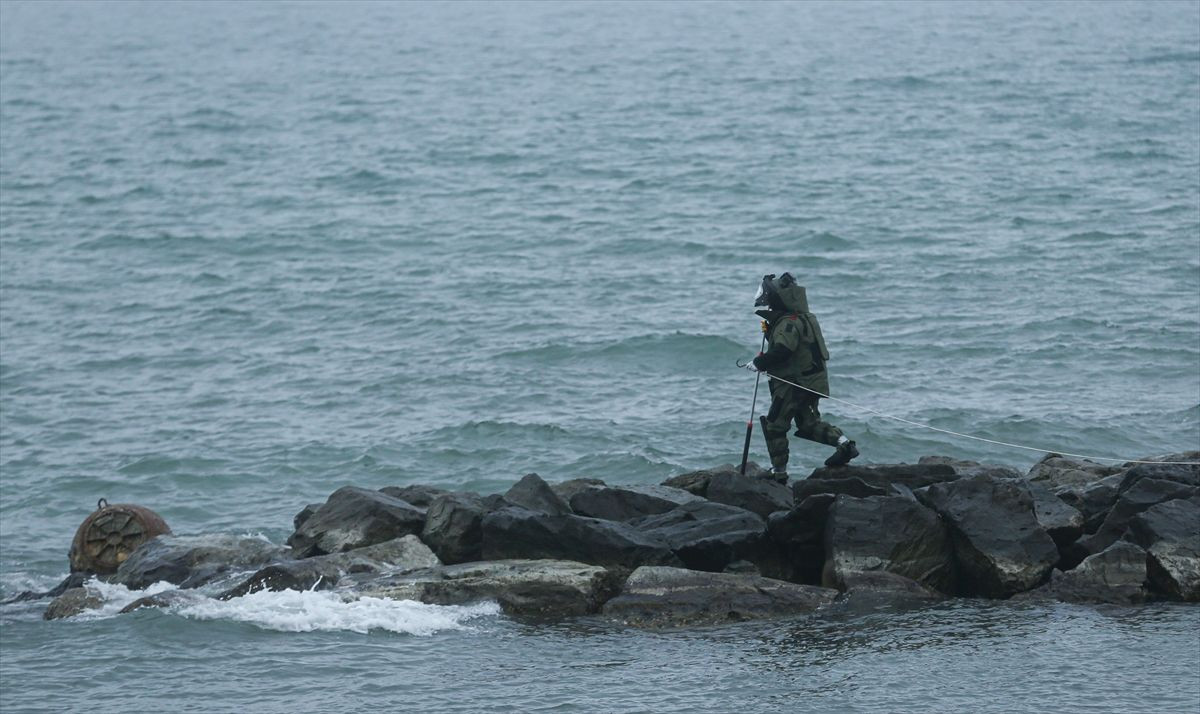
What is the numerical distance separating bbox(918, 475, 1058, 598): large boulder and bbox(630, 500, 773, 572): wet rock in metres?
1.71

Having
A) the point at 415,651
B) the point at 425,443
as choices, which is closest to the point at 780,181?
the point at 425,443

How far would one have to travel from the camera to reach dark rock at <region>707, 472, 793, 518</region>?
16000mm

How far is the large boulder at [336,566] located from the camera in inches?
594

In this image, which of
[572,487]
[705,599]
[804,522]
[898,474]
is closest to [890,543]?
[804,522]

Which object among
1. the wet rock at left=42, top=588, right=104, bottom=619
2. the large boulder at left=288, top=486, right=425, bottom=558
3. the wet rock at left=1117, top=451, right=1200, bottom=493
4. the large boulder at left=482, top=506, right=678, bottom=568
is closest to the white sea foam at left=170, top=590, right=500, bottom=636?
the large boulder at left=482, top=506, right=678, bottom=568

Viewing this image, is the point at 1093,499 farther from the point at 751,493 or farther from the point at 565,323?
the point at 565,323

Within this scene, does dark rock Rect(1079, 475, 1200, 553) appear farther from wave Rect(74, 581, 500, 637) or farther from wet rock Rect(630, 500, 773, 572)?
wave Rect(74, 581, 500, 637)

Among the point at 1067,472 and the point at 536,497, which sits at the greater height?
the point at 536,497

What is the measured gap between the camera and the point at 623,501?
16.4m

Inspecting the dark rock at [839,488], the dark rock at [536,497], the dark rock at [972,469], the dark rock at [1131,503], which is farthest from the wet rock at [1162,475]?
the dark rock at [536,497]

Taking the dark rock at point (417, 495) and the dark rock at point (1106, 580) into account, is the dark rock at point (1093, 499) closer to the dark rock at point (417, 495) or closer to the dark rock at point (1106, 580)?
the dark rock at point (1106, 580)

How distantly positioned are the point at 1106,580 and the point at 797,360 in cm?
405

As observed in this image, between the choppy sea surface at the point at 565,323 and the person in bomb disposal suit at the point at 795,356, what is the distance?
3253 mm

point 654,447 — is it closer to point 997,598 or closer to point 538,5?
point 997,598
